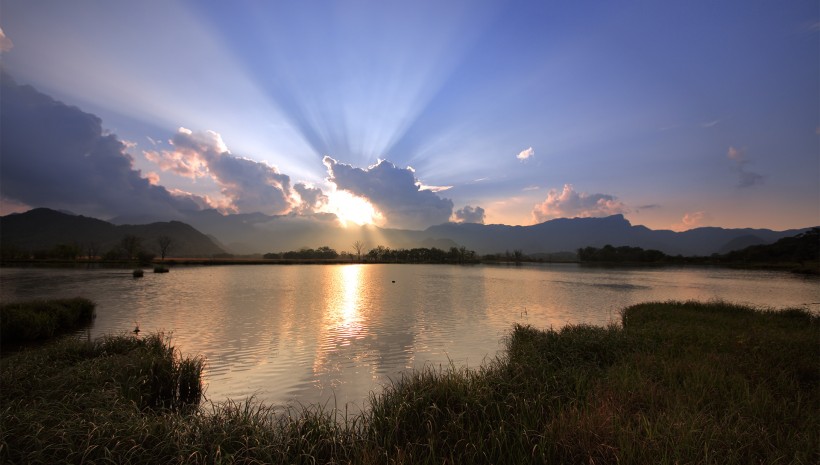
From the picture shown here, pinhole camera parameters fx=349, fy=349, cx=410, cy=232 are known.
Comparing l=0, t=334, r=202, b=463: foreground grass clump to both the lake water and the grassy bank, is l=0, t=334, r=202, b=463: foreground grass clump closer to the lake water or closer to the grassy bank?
the grassy bank

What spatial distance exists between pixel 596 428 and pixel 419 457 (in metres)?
4.18

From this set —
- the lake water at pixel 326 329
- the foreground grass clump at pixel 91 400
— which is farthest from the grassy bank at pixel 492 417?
the lake water at pixel 326 329

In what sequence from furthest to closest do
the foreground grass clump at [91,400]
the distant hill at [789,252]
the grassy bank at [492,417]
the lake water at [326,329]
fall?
the distant hill at [789,252]
the lake water at [326,329]
the grassy bank at [492,417]
the foreground grass clump at [91,400]

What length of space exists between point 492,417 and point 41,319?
31305mm

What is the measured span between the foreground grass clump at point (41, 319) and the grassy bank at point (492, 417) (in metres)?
10.7

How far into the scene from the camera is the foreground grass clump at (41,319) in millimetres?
22503

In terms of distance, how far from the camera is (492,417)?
10.1 meters

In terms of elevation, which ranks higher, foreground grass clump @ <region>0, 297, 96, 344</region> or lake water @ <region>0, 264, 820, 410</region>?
foreground grass clump @ <region>0, 297, 96, 344</region>

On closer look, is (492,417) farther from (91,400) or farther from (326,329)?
(326,329)

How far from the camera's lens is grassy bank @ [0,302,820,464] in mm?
7508

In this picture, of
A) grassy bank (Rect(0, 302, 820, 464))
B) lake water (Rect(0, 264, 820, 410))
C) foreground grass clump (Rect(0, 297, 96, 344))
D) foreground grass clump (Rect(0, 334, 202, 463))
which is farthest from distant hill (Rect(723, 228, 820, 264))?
foreground grass clump (Rect(0, 297, 96, 344))

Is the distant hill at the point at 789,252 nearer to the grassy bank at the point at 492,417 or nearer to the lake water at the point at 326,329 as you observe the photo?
the lake water at the point at 326,329

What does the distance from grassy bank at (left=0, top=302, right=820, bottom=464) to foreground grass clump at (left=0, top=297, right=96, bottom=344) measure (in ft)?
35.1

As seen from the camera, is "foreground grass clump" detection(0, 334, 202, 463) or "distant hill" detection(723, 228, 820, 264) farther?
"distant hill" detection(723, 228, 820, 264)
